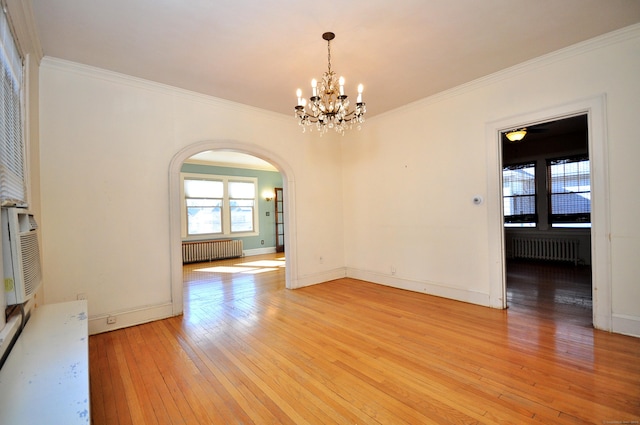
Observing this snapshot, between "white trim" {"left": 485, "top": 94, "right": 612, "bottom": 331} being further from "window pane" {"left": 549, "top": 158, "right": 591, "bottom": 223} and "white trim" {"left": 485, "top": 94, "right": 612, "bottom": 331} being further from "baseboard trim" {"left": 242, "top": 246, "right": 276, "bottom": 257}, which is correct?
"baseboard trim" {"left": 242, "top": 246, "right": 276, "bottom": 257}

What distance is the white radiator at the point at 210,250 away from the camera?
796cm

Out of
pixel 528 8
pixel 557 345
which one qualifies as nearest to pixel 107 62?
pixel 528 8

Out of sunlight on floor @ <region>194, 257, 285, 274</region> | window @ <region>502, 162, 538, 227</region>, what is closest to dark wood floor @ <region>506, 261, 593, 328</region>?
window @ <region>502, 162, 538, 227</region>

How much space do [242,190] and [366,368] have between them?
7.81 meters

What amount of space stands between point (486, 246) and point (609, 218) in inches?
49.3

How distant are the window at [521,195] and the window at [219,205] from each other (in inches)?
293

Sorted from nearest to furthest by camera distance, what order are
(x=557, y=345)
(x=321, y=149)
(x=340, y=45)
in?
(x=557, y=345)
(x=340, y=45)
(x=321, y=149)

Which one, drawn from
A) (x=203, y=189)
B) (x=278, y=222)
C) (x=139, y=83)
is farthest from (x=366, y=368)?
(x=278, y=222)

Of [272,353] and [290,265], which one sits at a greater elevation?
[290,265]

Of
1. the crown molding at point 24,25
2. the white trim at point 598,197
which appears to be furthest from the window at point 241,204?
the white trim at point 598,197

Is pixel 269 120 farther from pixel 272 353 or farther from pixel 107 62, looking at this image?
pixel 272 353

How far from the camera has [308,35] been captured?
9.12ft

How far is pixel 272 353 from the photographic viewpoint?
2.73m

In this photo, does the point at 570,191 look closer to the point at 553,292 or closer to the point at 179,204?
the point at 553,292
